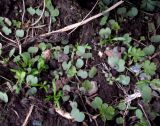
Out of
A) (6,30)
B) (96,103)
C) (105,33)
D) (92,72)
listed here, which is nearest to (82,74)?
(92,72)

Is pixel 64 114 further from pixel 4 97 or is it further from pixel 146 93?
pixel 146 93

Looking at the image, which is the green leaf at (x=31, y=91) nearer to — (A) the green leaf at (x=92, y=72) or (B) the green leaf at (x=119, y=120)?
(A) the green leaf at (x=92, y=72)

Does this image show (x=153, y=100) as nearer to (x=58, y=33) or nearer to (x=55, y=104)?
(x=55, y=104)

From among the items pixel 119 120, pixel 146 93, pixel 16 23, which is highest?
pixel 16 23

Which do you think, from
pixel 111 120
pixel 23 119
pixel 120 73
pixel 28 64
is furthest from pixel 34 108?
pixel 120 73

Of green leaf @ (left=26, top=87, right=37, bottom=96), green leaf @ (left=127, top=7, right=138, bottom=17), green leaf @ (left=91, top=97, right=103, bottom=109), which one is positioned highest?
green leaf @ (left=127, top=7, right=138, bottom=17)

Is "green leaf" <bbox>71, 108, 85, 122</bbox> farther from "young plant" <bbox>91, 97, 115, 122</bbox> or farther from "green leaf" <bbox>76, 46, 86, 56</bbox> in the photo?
"green leaf" <bbox>76, 46, 86, 56</bbox>

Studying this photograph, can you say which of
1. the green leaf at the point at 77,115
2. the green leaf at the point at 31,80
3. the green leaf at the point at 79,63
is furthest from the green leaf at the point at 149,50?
the green leaf at the point at 31,80

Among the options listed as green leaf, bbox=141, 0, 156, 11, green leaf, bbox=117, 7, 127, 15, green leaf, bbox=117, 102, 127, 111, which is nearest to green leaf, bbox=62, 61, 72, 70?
green leaf, bbox=117, 102, 127, 111

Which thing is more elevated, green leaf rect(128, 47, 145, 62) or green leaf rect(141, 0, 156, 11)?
green leaf rect(141, 0, 156, 11)
